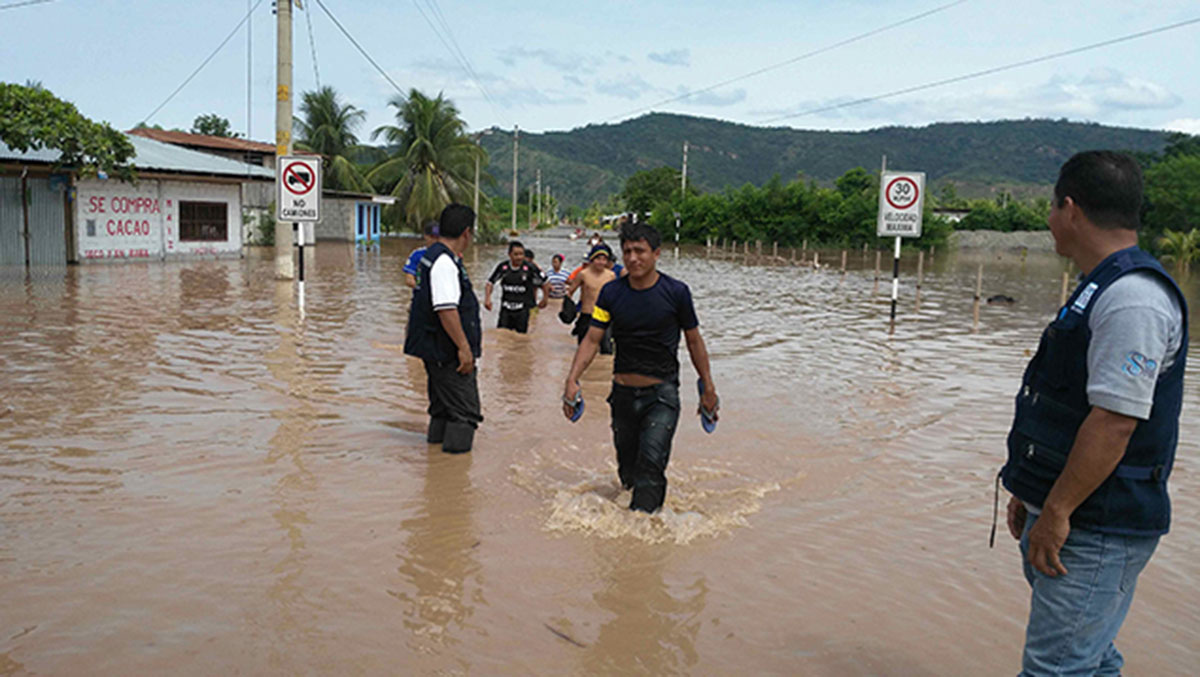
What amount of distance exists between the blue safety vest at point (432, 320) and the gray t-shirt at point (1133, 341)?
4588 mm

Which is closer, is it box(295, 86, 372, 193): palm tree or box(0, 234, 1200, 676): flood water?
box(0, 234, 1200, 676): flood water

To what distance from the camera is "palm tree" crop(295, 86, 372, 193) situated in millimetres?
46969

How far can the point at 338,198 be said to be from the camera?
142 feet

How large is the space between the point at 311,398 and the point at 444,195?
134ft

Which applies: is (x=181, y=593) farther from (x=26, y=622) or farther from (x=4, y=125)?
(x=4, y=125)

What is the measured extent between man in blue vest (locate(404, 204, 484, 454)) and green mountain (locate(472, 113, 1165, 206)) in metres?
146

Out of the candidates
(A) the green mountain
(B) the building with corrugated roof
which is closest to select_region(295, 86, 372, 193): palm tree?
(B) the building with corrugated roof

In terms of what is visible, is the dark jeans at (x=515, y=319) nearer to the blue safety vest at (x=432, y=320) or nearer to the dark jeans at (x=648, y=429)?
the blue safety vest at (x=432, y=320)

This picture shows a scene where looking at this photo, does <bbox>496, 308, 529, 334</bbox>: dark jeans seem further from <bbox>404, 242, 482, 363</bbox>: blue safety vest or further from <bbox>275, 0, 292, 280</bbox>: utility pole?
<bbox>275, 0, 292, 280</bbox>: utility pole

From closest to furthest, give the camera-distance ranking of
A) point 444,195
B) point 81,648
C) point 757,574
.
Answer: point 81,648 → point 757,574 → point 444,195

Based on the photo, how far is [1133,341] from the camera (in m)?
2.47

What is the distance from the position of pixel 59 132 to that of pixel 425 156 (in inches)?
1144

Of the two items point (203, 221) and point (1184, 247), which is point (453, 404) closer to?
point (203, 221)

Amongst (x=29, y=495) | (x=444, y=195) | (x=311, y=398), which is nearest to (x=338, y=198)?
(x=444, y=195)
